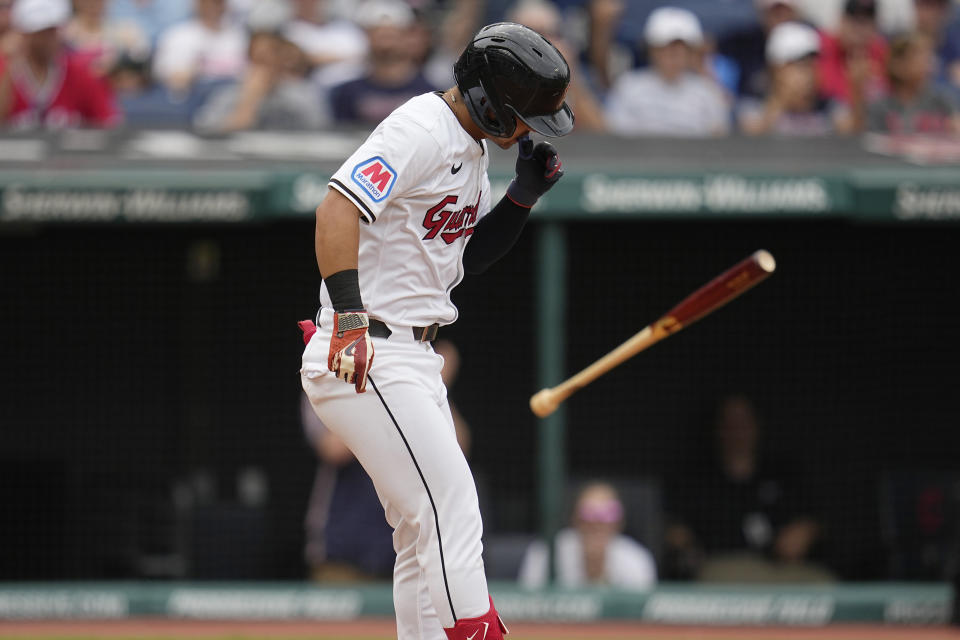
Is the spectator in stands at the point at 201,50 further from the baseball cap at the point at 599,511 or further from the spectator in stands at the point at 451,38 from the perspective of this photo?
the baseball cap at the point at 599,511

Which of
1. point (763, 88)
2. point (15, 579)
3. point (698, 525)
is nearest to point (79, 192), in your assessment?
point (15, 579)

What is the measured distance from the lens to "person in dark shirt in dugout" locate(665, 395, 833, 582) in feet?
20.6

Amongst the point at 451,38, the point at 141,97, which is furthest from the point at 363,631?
the point at 451,38

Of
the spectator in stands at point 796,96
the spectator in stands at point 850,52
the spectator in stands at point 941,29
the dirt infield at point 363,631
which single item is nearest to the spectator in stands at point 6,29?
the dirt infield at point 363,631

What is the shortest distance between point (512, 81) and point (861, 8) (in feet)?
16.8

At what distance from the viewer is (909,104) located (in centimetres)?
669

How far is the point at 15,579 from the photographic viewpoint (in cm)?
622

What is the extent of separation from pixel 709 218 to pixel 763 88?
8.23 feet

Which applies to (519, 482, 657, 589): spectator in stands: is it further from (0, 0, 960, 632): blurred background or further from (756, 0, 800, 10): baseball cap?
(756, 0, 800, 10): baseball cap

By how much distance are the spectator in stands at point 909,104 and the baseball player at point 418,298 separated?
12.1ft

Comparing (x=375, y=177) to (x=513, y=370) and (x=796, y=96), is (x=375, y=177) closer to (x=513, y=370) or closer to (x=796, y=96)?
(x=513, y=370)

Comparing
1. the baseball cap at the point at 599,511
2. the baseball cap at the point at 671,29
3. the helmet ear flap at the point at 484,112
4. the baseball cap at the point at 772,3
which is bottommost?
the baseball cap at the point at 599,511

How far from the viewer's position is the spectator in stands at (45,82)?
6273 mm

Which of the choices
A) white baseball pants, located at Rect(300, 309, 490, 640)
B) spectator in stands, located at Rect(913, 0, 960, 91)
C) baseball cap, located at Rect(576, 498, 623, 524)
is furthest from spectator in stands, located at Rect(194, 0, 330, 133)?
spectator in stands, located at Rect(913, 0, 960, 91)
